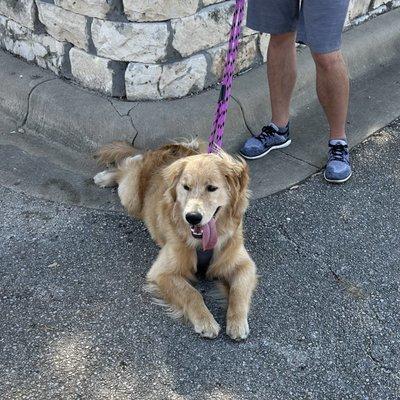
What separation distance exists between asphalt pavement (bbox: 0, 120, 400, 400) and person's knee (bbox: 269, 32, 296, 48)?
41.1 inches

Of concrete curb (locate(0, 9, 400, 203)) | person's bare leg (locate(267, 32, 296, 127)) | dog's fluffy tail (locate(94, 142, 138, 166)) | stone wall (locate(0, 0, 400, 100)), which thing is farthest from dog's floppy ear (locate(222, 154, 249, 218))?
stone wall (locate(0, 0, 400, 100))

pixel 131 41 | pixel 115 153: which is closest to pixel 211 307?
pixel 115 153

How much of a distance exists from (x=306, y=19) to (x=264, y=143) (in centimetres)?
102

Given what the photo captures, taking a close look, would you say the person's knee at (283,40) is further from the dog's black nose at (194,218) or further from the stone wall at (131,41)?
the dog's black nose at (194,218)

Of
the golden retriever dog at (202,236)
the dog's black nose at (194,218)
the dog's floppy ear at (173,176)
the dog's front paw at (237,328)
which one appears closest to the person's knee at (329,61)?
the golden retriever dog at (202,236)

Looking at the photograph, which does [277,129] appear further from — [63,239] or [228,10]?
[63,239]

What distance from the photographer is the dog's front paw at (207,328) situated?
2.86 metres

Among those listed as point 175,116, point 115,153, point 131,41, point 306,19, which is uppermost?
point 306,19

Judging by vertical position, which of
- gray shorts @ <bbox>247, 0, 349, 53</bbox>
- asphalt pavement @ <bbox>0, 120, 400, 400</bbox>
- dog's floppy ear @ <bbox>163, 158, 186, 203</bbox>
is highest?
gray shorts @ <bbox>247, 0, 349, 53</bbox>

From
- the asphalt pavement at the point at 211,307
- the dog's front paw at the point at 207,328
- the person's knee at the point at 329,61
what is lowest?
the asphalt pavement at the point at 211,307

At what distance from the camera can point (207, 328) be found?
2.87 meters

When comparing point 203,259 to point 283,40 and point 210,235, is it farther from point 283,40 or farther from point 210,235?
point 283,40

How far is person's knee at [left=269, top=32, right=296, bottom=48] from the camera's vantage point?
13.1ft

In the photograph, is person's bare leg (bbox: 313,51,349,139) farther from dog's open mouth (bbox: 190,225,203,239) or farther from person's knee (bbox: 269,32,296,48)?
dog's open mouth (bbox: 190,225,203,239)
